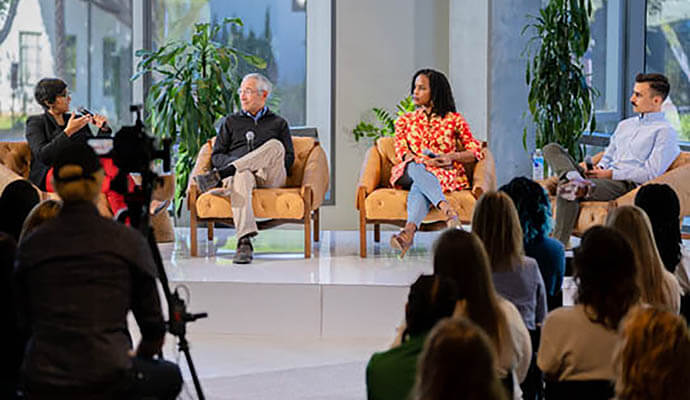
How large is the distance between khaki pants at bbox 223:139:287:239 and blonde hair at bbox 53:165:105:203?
3.78 meters

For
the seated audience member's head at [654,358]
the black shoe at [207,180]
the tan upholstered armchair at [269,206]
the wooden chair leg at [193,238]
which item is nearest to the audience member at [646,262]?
the seated audience member's head at [654,358]

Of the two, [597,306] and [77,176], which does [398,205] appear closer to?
[597,306]

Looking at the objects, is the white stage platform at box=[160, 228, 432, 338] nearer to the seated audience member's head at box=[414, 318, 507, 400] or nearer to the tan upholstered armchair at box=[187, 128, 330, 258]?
the tan upholstered armchair at box=[187, 128, 330, 258]

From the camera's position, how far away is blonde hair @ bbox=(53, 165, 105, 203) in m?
2.52

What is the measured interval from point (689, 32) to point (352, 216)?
3.28 metres

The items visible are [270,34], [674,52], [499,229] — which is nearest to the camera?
[499,229]

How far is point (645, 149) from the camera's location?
639 centimetres

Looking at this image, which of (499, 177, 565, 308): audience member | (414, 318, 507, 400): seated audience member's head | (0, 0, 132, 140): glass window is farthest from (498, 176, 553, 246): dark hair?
(0, 0, 132, 140): glass window

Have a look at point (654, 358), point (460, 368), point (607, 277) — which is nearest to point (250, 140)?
point (607, 277)

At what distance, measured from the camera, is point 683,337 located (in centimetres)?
206

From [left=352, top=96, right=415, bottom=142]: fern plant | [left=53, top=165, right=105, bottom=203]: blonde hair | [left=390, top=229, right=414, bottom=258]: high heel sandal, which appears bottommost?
[left=390, top=229, right=414, bottom=258]: high heel sandal

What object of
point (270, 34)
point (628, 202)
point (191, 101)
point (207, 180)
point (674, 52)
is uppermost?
point (270, 34)

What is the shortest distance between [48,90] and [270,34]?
3231mm

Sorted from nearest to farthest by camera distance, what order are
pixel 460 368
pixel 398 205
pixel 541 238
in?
pixel 460 368 < pixel 541 238 < pixel 398 205
